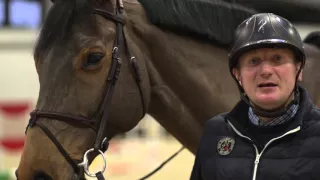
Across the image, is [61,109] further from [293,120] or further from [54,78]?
[293,120]

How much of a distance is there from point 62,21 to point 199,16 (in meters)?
0.47

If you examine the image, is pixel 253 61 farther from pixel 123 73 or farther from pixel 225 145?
pixel 123 73

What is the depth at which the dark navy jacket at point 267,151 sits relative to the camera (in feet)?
3.59

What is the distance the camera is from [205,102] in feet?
5.89

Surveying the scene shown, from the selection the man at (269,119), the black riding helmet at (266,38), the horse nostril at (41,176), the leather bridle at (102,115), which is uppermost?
the black riding helmet at (266,38)

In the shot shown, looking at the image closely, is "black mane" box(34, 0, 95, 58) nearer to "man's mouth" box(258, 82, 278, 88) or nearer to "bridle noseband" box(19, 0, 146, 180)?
"bridle noseband" box(19, 0, 146, 180)

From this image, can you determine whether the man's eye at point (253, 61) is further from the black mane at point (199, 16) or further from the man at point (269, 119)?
the black mane at point (199, 16)

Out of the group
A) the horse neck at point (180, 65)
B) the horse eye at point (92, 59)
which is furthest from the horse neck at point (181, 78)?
the horse eye at point (92, 59)

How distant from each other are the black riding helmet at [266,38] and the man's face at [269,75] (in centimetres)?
1

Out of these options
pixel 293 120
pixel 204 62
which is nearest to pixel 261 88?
pixel 293 120

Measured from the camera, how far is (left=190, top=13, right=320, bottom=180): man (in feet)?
3.64

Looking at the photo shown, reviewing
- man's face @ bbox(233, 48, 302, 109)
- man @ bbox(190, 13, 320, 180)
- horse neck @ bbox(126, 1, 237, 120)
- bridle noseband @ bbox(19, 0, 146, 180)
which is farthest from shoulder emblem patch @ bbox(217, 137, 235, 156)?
horse neck @ bbox(126, 1, 237, 120)

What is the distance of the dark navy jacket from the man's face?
0.19 feet

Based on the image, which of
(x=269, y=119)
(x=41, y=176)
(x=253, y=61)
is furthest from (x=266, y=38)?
(x=41, y=176)
